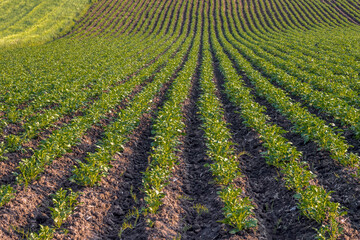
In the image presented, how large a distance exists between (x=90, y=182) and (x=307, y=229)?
4784 millimetres

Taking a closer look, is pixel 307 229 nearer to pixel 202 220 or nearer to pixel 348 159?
A: pixel 202 220

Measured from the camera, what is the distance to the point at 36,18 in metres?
50.6

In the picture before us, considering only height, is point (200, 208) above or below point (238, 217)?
below

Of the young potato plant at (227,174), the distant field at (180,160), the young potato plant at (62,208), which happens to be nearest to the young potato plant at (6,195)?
the distant field at (180,160)

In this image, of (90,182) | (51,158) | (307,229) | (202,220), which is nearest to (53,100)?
(51,158)

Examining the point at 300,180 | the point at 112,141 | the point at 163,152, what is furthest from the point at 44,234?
the point at 300,180

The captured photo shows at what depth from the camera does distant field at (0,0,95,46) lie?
4259 cm

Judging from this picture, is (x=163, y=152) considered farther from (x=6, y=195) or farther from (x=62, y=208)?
(x=6, y=195)

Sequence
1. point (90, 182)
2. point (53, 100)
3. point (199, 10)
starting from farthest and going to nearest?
point (199, 10) → point (53, 100) → point (90, 182)

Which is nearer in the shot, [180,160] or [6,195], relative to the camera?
[6,195]

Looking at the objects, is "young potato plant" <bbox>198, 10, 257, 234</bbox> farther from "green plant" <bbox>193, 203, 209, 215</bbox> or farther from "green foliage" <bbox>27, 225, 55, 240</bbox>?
"green foliage" <bbox>27, 225, 55, 240</bbox>

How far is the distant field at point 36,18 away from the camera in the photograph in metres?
42.6

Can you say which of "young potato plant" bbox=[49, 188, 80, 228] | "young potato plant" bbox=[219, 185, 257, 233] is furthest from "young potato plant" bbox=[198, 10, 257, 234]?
"young potato plant" bbox=[49, 188, 80, 228]

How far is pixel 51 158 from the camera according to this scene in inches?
271
